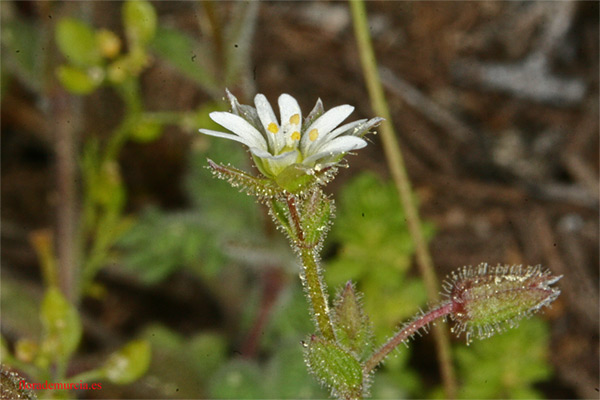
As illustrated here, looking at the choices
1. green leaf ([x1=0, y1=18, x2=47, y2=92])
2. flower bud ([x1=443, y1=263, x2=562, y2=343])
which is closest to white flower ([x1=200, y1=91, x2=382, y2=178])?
flower bud ([x1=443, y1=263, x2=562, y2=343])

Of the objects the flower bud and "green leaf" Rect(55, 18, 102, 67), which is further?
"green leaf" Rect(55, 18, 102, 67)

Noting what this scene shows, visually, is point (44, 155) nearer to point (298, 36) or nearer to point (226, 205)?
point (226, 205)

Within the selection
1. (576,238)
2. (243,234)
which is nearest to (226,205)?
(243,234)

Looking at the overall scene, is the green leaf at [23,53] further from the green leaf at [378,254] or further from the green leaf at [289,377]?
the green leaf at [289,377]

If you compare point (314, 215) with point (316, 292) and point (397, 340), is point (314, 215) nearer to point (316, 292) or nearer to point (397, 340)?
point (316, 292)

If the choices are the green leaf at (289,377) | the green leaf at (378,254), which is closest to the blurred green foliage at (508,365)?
the green leaf at (378,254)

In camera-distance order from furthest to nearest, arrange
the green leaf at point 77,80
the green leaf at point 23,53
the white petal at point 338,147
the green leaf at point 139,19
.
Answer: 1. the green leaf at point 23,53
2. the green leaf at point 77,80
3. the green leaf at point 139,19
4. the white petal at point 338,147

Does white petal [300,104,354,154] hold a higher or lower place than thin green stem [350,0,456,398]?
lower

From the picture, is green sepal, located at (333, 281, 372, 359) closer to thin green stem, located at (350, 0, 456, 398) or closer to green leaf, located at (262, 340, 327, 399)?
green leaf, located at (262, 340, 327, 399)

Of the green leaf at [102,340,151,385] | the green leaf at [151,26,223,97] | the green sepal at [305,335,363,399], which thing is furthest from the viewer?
the green leaf at [151,26,223,97]
